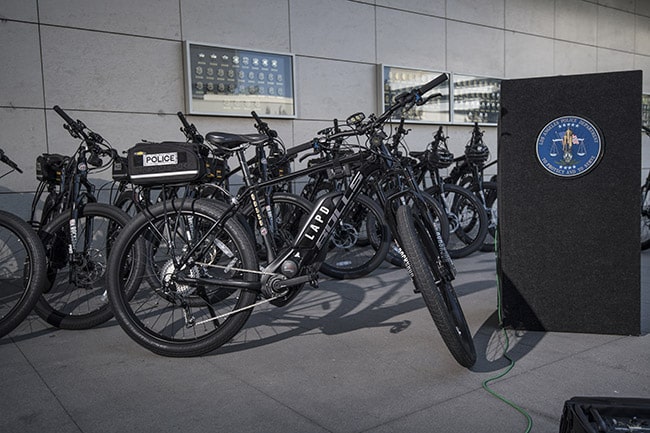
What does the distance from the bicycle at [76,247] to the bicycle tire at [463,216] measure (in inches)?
129

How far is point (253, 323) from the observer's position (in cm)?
354

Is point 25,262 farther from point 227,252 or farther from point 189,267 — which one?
point 227,252

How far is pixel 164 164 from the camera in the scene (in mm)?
2914

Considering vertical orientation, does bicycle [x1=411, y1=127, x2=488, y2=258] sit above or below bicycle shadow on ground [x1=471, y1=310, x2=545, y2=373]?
above

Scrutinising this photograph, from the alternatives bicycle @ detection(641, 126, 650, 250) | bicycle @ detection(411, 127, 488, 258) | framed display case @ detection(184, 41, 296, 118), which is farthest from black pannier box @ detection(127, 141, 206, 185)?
bicycle @ detection(641, 126, 650, 250)

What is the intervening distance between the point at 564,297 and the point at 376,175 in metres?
1.30

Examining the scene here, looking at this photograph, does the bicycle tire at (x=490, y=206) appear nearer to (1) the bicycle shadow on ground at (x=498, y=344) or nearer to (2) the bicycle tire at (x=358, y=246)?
(2) the bicycle tire at (x=358, y=246)

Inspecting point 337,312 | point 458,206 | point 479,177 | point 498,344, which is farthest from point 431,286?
point 479,177

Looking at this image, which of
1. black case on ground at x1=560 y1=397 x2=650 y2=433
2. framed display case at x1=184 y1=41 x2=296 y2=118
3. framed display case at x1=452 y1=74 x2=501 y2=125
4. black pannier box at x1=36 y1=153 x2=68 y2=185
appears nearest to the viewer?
black case on ground at x1=560 y1=397 x2=650 y2=433

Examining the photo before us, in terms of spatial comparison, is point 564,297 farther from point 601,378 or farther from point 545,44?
point 545,44

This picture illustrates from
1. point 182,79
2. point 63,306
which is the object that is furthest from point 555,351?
point 182,79

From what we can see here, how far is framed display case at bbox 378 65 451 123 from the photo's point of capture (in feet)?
23.5

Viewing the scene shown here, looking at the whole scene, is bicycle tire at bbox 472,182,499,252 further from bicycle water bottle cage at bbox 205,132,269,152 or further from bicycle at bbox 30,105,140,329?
bicycle at bbox 30,105,140,329

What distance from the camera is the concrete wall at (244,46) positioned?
5.04 metres
